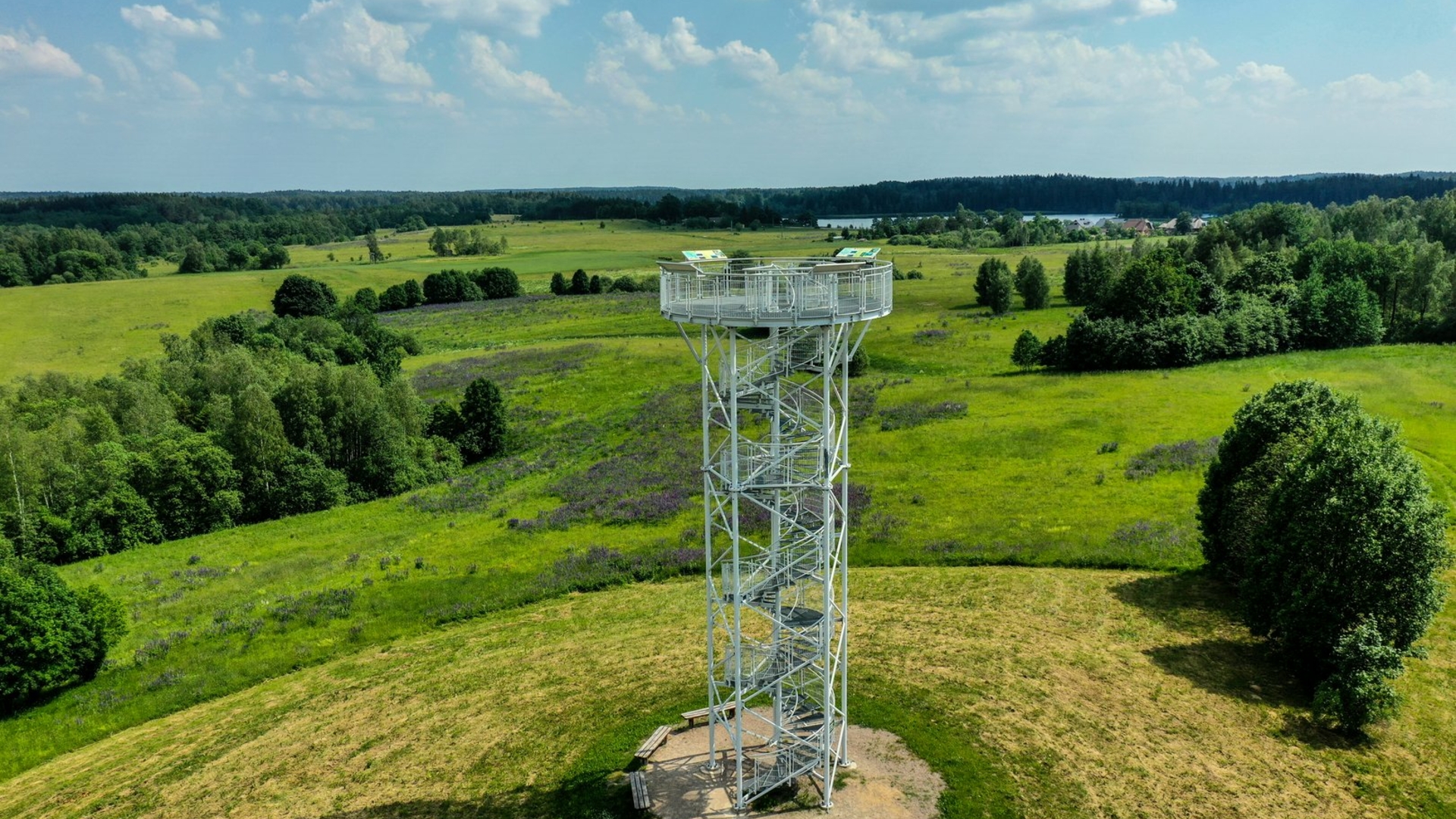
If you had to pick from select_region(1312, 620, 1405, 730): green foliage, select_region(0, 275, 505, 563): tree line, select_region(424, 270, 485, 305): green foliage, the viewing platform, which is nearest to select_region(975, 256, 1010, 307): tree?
select_region(0, 275, 505, 563): tree line

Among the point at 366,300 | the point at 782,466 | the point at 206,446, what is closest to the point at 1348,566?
the point at 782,466

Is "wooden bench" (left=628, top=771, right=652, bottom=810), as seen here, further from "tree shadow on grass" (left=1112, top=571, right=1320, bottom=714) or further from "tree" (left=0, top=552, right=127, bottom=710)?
"tree" (left=0, top=552, right=127, bottom=710)

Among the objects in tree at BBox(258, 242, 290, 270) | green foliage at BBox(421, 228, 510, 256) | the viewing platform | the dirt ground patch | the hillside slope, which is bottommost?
the hillside slope

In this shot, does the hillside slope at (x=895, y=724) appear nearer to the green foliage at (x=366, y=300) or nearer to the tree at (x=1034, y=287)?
the tree at (x=1034, y=287)

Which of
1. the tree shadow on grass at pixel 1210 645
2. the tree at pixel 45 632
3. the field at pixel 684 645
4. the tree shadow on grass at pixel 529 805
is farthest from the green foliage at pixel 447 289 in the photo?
the tree shadow on grass at pixel 529 805

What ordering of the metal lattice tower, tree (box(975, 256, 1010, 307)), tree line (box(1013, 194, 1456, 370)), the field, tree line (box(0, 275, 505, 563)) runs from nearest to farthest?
the metal lattice tower < the field < tree line (box(0, 275, 505, 563)) < tree line (box(1013, 194, 1456, 370)) < tree (box(975, 256, 1010, 307))

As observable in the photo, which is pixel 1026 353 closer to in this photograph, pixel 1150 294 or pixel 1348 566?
pixel 1150 294
